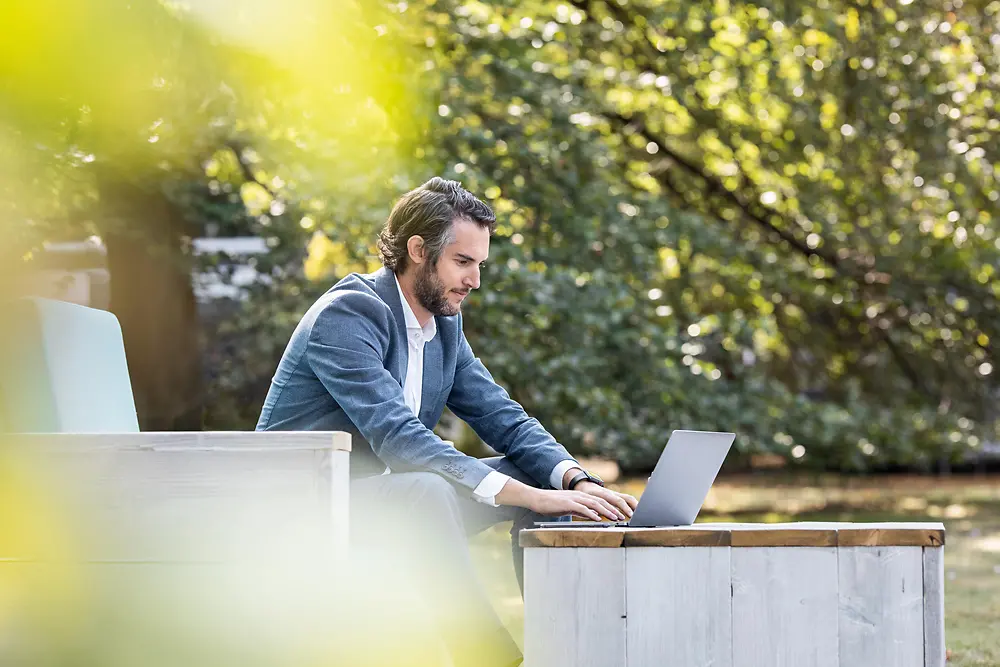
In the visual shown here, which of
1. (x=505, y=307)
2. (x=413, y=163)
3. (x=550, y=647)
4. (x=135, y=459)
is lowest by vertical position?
(x=550, y=647)

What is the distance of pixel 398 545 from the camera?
2.18 meters

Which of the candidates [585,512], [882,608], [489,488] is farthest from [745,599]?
[489,488]

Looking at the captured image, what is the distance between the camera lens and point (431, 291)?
2672mm

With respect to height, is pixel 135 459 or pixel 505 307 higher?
pixel 505 307

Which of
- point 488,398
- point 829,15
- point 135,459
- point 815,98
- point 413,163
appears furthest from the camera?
point 815,98

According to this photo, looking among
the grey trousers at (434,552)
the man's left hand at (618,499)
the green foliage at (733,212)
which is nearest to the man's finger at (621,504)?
the man's left hand at (618,499)

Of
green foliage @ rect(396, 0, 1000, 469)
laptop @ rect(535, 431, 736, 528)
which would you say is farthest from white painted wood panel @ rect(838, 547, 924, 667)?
green foliage @ rect(396, 0, 1000, 469)

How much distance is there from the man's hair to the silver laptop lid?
721 millimetres

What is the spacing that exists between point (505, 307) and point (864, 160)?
3.88m

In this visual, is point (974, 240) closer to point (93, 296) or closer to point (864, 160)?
point (864, 160)

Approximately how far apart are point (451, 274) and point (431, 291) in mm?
57

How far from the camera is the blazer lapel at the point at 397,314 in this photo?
2605 mm

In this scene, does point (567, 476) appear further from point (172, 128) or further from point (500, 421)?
point (172, 128)

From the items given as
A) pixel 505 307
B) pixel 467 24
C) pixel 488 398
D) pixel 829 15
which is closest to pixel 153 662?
pixel 488 398
